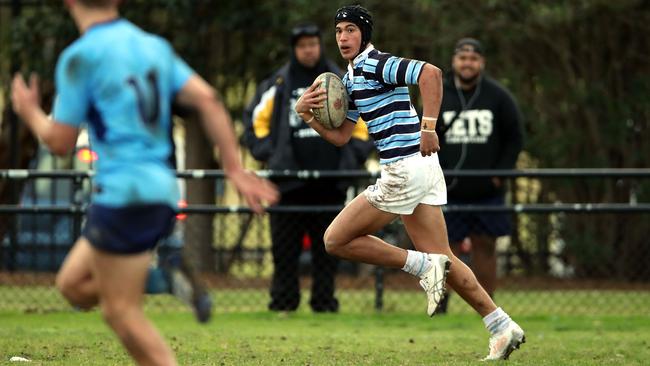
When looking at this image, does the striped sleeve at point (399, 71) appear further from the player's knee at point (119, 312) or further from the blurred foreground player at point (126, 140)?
the player's knee at point (119, 312)

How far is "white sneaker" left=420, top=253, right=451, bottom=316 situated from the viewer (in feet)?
25.8

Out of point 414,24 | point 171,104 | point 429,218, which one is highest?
point 414,24

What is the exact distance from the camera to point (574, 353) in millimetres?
8617

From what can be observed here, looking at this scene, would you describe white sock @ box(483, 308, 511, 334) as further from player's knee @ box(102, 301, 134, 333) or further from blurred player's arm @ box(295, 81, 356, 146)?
player's knee @ box(102, 301, 134, 333)

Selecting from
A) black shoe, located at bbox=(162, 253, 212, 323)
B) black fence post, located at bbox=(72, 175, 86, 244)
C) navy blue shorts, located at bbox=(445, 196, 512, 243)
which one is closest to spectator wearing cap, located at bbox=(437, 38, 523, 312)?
navy blue shorts, located at bbox=(445, 196, 512, 243)

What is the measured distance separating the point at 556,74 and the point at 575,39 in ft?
1.48

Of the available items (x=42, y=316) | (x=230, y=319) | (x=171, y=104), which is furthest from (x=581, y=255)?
(x=171, y=104)

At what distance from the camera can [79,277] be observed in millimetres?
5438

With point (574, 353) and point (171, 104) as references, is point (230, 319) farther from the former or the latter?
point (171, 104)

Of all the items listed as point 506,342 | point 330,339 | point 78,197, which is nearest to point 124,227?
point 506,342

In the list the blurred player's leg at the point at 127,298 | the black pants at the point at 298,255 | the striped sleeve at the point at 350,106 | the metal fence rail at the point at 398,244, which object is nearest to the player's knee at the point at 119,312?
the blurred player's leg at the point at 127,298

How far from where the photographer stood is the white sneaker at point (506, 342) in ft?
26.0

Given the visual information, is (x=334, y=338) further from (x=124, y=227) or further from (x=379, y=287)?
(x=124, y=227)

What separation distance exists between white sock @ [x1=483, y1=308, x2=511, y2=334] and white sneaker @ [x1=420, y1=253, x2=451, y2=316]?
340mm
